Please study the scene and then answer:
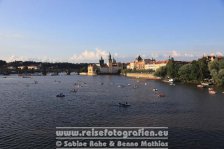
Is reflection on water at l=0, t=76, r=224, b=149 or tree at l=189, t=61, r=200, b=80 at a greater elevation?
tree at l=189, t=61, r=200, b=80

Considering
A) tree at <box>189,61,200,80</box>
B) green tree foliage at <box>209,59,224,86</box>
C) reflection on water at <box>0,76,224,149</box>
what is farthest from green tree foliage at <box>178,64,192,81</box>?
reflection on water at <box>0,76,224,149</box>

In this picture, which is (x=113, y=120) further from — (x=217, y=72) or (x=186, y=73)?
(x=186, y=73)

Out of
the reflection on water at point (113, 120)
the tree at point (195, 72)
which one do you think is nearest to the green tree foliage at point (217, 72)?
the tree at point (195, 72)

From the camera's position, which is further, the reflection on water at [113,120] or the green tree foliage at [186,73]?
the green tree foliage at [186,73]

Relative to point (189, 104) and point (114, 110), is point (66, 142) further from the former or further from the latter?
point (189, 104)

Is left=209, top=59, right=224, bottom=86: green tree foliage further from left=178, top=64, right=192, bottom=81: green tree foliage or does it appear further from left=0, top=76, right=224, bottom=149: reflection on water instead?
left=0, top=76, right=224, bottom=149: reflection on water

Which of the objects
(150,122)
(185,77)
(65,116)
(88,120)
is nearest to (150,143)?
(150,122)

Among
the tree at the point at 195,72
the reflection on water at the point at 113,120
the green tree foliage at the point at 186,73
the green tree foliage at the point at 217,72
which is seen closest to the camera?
the reflection on water at the point at 113,120

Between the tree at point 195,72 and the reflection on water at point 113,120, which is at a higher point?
the tree at point 195,72

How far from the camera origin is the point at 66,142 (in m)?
28.4

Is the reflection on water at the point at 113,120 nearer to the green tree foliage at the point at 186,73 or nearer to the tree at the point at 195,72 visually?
the tree at the point at 195,72

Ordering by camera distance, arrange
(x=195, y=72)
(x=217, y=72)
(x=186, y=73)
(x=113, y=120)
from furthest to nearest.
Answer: (x=186, y=73) < (x=195, y=72) < (x=217, y=72) < (x=113, y=120)

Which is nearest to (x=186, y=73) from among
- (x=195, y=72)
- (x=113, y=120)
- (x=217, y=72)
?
(x=195, y=72)

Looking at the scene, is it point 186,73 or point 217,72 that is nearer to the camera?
point 217,72
